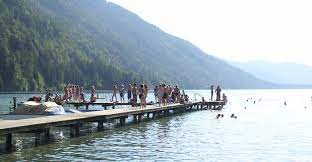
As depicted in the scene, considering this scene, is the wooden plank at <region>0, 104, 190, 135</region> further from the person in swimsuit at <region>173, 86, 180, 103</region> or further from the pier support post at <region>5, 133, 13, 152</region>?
the person in swimsuit at <region>173, 86, 180, 103</region>

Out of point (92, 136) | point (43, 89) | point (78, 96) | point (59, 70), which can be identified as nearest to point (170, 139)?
point (92, 136)

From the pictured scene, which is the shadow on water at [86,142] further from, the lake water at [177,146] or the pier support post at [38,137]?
the pier support post at [38,137]

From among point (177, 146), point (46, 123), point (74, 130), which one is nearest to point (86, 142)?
point (74, 130)

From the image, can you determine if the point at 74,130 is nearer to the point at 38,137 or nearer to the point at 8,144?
the point at 38,137

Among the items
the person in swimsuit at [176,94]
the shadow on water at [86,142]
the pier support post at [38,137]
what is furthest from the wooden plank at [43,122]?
the person in swimsuit at [176,94]

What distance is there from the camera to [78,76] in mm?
188125

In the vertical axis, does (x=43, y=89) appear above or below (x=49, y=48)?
below

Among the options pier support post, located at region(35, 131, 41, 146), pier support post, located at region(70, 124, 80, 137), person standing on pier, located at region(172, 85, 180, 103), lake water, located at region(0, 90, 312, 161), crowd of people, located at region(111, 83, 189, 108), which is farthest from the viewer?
person standing on pier, located at region(172, 85, 180, 103)

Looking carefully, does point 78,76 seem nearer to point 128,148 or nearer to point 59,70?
point 59,70

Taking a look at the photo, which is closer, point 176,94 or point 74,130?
point 74,130

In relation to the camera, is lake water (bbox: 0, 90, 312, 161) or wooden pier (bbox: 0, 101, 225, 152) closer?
lake water (bbox: 0, 90, 312, 161)

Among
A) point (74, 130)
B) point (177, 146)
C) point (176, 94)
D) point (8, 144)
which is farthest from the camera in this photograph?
point (176, 94)

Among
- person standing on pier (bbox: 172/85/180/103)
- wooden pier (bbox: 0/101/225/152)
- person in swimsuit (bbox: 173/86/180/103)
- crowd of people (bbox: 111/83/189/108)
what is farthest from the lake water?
person in swimsuit (bbox: 173/86/180/103)

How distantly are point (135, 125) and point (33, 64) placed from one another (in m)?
133
